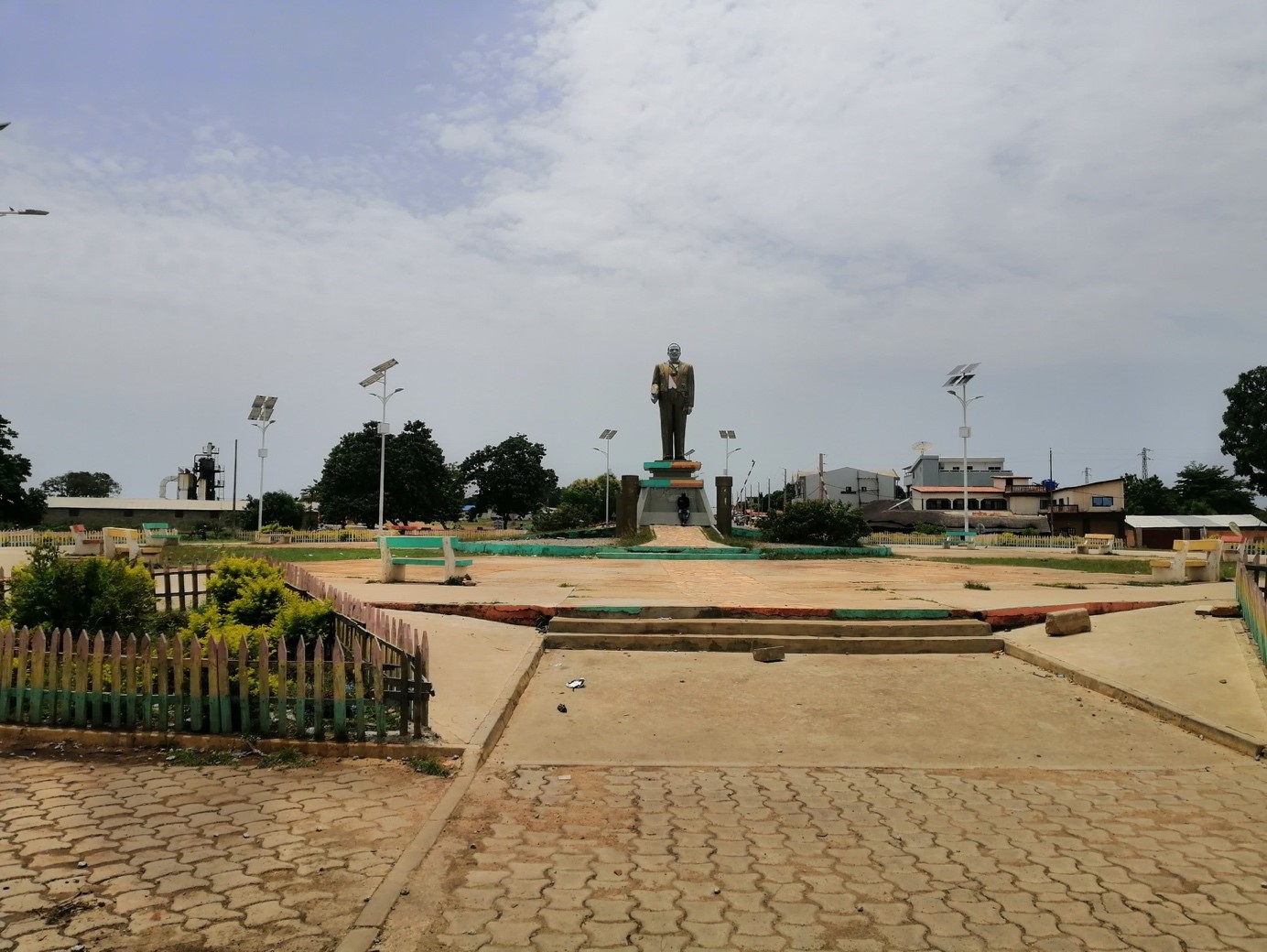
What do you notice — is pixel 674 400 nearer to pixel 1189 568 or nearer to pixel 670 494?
pixel 670 494

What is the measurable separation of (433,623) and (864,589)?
A: 7.70 metres

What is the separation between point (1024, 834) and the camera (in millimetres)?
4695

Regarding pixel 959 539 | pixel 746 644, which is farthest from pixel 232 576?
pixel 959 539

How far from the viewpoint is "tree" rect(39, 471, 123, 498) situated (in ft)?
315

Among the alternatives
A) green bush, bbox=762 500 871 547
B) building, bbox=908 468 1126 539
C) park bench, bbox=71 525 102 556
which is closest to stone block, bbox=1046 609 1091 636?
park bench, bbox=71 525 102 556

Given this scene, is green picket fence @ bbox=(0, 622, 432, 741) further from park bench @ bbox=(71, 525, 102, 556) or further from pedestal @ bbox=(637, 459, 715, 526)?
pedestal @ bbox=(637, 459, 715, 526)

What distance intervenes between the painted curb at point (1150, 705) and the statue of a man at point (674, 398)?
27.2 meters

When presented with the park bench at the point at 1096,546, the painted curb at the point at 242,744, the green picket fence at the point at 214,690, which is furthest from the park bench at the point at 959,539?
the painted curb at the point at 242,744

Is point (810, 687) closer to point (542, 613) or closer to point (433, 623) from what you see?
point (542, 613)

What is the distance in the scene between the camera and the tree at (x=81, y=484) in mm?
96156

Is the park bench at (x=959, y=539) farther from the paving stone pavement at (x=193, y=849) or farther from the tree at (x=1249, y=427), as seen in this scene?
the paving stone pavement at (x=193, y=849)

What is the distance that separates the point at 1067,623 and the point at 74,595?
10340 mm

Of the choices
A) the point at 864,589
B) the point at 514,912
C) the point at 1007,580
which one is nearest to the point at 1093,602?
the point at 864,589

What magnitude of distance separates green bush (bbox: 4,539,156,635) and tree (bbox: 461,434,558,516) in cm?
6916
